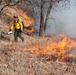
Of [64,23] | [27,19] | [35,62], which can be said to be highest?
[27,19]

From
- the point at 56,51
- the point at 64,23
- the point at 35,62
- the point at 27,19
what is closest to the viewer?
the point at 35,62

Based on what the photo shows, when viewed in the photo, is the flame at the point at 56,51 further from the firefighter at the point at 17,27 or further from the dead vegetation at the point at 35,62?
the firefighter at the point at 17,27

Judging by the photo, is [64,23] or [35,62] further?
[64,23]

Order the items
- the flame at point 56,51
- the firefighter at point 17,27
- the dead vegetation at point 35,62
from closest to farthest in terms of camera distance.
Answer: the dead vegetation at point 35,62 → the flame at point 56,51 → the firefighter at point 17,27

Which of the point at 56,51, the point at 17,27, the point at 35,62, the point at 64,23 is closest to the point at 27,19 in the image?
the point at 64,23

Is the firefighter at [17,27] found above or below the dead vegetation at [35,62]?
above

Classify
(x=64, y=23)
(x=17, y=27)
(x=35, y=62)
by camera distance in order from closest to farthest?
(x=35, y=62), (x=17, y=27), (x=64, y=23)

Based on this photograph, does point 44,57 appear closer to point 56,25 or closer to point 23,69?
point 23,69

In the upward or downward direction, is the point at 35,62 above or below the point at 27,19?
below

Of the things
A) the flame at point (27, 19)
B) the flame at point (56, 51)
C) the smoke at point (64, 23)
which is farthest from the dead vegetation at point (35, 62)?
the flame at point (27, 19)

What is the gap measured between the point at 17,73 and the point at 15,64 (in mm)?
887

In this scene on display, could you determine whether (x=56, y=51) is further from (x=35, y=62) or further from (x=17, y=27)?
(x=17, y=27)

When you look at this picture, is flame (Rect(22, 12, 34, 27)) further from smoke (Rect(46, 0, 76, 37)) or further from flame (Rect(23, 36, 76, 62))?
flame (Rect(23, 36, 76, 62))

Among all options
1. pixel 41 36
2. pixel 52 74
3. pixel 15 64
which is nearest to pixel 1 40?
pixel 41 36
